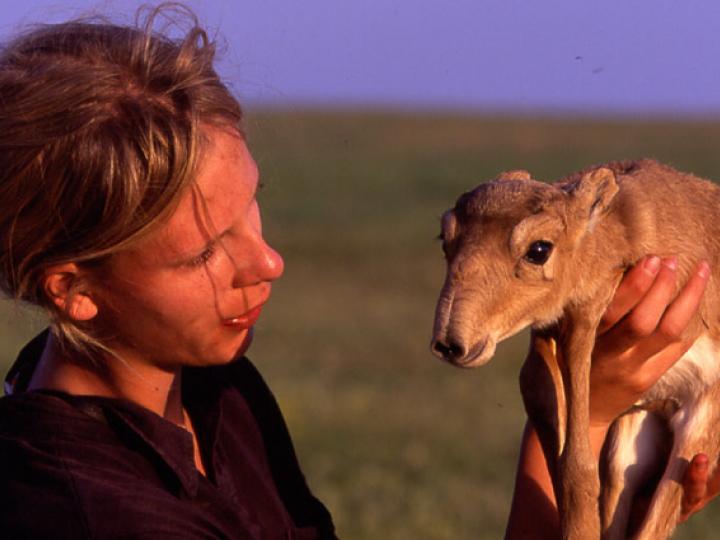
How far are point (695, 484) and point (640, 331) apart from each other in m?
0.57

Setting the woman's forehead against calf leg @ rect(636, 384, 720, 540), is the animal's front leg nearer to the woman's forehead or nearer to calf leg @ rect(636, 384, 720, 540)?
calf leg @ rect(636, 384, 720, 540)

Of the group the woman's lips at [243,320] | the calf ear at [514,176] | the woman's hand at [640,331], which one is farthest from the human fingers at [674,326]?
the woman's lips at [243,320]

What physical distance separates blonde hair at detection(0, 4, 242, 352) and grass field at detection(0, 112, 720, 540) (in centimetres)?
36

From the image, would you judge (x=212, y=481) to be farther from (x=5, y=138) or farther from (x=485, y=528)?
(x=485, y=528)

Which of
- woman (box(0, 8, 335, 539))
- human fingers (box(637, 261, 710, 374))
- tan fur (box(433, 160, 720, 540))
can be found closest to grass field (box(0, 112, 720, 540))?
woman (box(0, 8, 335, 539))

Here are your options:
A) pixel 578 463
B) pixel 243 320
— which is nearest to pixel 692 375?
pixel 578 463

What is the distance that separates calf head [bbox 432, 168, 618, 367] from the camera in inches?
104

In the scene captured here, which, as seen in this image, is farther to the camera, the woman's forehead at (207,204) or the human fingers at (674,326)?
the human fingers at (674,326)

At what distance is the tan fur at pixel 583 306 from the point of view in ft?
9.06

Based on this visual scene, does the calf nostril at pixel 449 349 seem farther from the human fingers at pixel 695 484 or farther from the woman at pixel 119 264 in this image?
the human fingers at pixel 695 484

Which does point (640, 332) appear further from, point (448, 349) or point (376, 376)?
point (376, 376)

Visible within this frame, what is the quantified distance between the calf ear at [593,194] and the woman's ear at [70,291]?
124 cm

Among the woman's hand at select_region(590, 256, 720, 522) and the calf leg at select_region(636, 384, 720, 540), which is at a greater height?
the woman's hand at select_region(590, 256, 720, 522)

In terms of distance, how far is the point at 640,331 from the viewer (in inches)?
115
